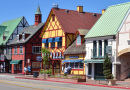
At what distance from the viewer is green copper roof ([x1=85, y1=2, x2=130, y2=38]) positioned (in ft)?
123

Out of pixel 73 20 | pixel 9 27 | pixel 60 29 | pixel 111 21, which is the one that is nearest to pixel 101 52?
pixel 111 21

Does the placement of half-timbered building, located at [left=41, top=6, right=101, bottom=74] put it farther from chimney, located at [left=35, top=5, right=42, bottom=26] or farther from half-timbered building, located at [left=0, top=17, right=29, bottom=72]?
half-timbered building, located at [left=0, top=17, right=29, bottom=72]

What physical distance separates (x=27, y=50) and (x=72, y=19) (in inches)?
524

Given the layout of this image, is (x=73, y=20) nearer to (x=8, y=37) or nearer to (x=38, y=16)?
(x=38, y=16)

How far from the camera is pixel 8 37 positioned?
67.3 m

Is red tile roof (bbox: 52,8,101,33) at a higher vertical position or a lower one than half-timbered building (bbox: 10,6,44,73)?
higher

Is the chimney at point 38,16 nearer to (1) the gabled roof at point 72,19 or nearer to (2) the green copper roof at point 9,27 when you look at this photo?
(2) the green copper roof at point 9,27

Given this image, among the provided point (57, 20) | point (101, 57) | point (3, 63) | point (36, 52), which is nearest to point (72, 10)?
point (57, 20)

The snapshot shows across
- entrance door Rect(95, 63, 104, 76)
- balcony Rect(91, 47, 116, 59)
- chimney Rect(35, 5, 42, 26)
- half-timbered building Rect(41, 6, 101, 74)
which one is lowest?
entrance door Rect(95, 63, 104, 76)

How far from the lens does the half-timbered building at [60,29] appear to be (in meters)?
48.4

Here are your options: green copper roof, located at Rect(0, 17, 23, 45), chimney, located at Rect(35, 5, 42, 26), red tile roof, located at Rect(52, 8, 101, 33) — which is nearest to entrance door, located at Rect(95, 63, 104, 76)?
red tile roof, located at Rect(52, 8, 101, 33)

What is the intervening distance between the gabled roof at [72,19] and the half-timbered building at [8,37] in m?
18.5

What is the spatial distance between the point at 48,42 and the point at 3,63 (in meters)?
21.1

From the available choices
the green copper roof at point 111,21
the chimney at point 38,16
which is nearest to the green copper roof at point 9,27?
the chimney at point 38,16
